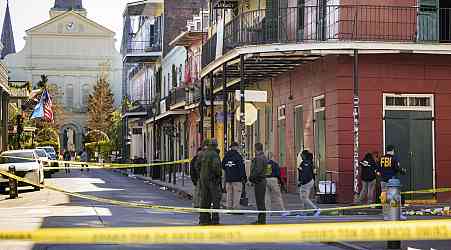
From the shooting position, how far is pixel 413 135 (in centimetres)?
2244

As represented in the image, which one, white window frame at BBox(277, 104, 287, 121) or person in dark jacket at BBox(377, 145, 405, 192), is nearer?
person in dark jacket at BBox(377, 145, 405, 192)

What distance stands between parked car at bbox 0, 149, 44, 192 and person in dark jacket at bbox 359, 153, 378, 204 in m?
13.7

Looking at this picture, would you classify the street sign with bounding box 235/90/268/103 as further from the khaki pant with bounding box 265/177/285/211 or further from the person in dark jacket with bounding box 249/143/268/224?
the person in dark jacket with bounding box 249/143/268/224

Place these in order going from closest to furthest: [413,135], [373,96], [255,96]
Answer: [373,96] → [413,135] → [255,96]

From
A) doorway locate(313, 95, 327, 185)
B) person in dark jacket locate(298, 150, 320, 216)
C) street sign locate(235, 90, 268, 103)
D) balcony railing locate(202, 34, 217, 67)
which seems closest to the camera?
person in dark jacket locate(298, 150, 320, 216)

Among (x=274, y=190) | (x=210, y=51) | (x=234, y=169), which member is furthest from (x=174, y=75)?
(x=274, y=190)

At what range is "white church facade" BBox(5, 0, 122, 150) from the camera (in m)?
101

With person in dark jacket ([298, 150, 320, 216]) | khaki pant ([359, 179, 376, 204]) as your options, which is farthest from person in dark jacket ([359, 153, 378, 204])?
person in dark jacket ([298, 150, 320, 216])

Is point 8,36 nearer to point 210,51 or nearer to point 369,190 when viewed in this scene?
point 210,51

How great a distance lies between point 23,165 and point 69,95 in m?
73.8

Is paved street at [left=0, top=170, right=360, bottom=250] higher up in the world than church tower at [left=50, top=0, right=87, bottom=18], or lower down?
lower down

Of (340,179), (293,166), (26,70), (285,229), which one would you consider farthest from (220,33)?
(26,70)

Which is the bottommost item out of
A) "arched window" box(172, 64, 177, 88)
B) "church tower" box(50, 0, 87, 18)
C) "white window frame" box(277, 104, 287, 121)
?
"white window frame" box(277, 104, 287, 121)

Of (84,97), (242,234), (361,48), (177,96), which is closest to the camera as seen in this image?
(242,234)
